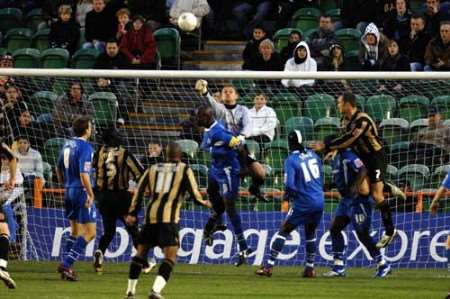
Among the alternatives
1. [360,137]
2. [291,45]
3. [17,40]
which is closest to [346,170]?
[360,137]

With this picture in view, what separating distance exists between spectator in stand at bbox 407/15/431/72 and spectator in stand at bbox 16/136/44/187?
19.5 feet

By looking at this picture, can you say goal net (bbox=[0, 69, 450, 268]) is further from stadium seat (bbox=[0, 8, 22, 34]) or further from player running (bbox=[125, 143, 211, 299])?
stadium seat (bbox=[0, 8, 22, 34])

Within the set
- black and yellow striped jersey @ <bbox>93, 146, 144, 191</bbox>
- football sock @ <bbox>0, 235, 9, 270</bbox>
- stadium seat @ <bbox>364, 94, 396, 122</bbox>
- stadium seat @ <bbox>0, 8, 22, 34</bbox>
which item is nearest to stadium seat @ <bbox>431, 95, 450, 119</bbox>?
stadium seat @ <bbox>364, 94, 396, 122</bbox>

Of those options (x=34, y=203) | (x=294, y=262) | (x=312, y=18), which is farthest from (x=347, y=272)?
(x=312, y=18)

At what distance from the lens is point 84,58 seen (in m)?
26.1

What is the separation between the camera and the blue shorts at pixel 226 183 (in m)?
21.2

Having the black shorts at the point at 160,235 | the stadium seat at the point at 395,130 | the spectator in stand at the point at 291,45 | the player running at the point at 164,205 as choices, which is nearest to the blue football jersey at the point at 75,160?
the player running at the point at 164,205

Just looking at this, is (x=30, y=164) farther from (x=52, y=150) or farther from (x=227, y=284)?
(x=227, y=284)

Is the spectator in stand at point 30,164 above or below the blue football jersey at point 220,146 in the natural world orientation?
below

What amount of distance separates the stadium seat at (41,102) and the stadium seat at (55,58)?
3.52 m

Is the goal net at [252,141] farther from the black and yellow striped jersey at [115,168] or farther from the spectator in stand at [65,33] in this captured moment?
the spectator in stand at [65,33]

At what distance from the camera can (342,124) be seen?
21.5 m

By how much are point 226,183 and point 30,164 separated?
307cm

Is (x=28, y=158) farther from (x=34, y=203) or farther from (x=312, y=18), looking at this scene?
(x=312, y=18)
